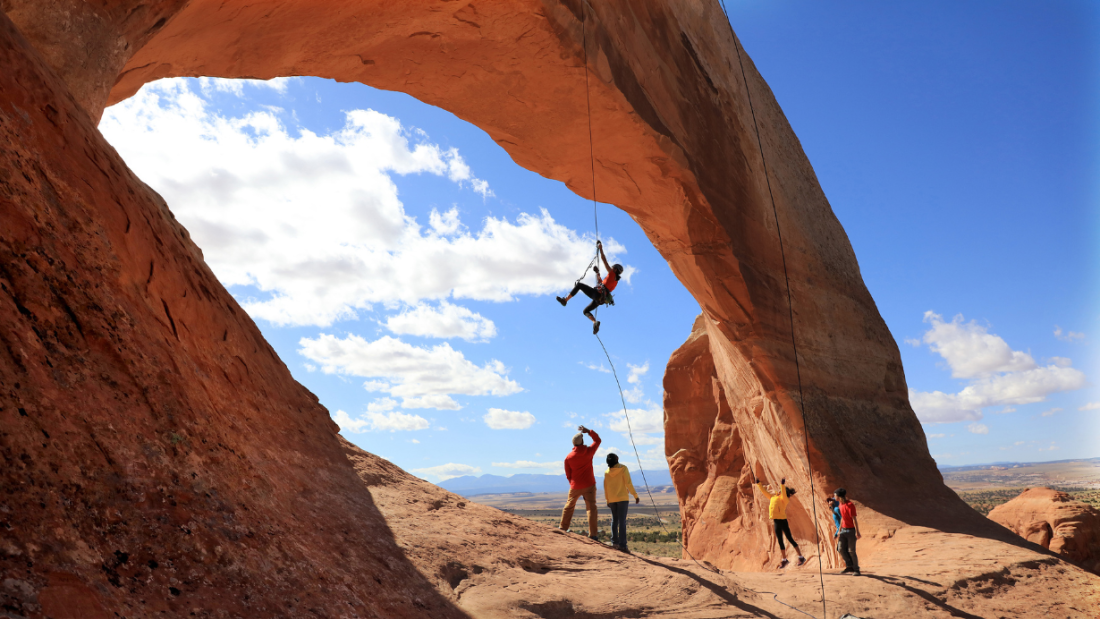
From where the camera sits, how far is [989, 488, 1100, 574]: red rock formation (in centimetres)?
1356

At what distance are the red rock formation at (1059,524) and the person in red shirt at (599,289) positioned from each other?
34.6ft

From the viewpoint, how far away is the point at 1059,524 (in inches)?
551

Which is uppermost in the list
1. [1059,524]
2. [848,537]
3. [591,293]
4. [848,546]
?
[591,293]

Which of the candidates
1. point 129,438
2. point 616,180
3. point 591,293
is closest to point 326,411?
point 129,438

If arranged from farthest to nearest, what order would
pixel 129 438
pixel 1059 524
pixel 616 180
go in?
pixel 616 180
pixel 1059 524
pixel 129 438

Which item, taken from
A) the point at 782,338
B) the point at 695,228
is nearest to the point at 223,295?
the point at 695,228

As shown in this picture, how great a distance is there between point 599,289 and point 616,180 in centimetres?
367

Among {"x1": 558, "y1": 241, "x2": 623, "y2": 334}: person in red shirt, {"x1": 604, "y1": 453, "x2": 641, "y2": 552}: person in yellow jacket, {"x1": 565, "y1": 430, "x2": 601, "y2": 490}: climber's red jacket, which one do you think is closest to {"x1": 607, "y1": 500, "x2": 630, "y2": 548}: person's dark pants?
{"x1": 604, "y1": 453, "x2": 641, "y2": 552}: person in yellow jacket

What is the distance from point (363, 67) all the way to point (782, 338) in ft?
34.9

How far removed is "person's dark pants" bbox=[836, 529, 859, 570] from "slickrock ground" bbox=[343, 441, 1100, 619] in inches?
15.4

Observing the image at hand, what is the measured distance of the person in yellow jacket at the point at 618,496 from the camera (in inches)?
367

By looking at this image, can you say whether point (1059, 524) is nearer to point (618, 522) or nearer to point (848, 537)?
point (848, 537)

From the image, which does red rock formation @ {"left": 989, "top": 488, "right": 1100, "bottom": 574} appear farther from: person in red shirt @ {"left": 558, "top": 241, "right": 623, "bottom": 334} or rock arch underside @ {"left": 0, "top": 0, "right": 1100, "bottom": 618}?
person in red shirt @ {"left": 558, "top": 241, "right": 623, "bottom": 334}

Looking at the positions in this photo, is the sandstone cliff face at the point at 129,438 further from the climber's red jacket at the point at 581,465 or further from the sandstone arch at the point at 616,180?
the climber's red jacket at the point at 581,465
